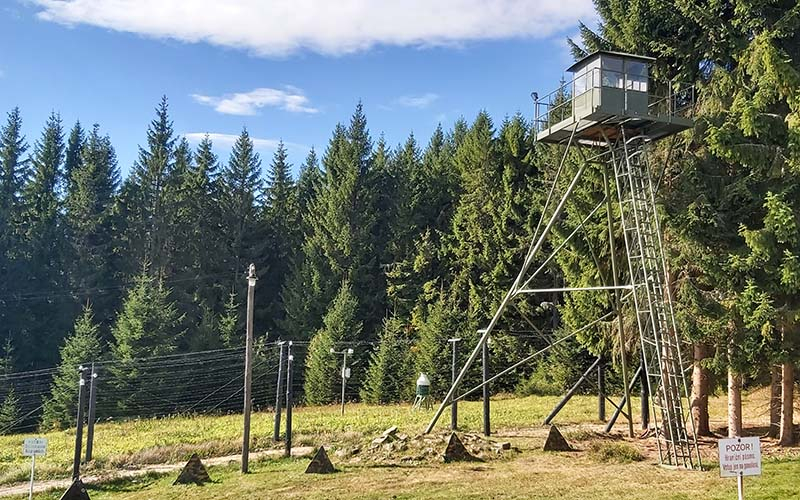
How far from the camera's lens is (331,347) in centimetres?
3117

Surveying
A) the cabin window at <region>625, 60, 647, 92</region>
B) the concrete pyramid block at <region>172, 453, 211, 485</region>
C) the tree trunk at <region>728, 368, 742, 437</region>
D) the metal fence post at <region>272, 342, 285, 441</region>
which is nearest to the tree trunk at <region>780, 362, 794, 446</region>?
the tree trunk at <region>728, 368, 742, 437</region>

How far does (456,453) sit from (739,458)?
21.1 ft

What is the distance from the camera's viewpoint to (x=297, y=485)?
1066 cm

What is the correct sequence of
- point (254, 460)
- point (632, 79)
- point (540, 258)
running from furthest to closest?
1. point (540, 258)
2. point (254, 460)
3. point (632, 79)

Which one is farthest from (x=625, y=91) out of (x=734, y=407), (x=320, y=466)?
(x=320, y=466)

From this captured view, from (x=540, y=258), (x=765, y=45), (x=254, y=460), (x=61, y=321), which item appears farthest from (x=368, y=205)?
(x=765, y=45)

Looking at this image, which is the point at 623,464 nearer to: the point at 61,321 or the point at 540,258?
the point at 540,258

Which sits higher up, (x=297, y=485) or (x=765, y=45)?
(x=765, y=45)

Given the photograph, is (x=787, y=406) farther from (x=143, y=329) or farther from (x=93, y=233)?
(x=93, y=233)

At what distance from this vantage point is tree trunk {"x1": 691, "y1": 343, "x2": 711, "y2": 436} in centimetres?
1391

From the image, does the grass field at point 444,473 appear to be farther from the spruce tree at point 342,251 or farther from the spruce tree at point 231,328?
the spruce tree at point 342,251

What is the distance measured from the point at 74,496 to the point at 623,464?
9.16 m

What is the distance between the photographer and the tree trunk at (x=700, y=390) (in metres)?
13.9

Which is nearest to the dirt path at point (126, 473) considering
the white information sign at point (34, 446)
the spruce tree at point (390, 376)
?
the white information sign at point (34, 446)
